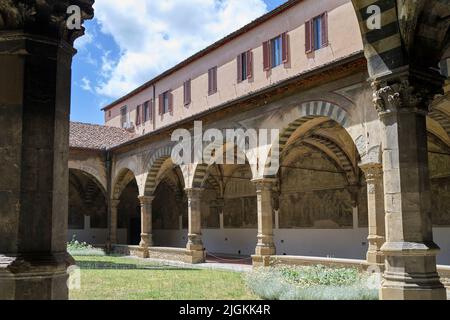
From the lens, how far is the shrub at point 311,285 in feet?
28.9

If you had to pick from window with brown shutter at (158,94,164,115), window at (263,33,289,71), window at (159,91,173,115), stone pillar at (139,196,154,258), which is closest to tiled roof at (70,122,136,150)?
window with brown shutter at (158,94,164,115)

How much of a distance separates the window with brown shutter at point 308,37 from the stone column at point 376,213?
6.86m

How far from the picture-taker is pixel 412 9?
6.03m

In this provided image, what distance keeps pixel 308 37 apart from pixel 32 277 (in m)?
14.8

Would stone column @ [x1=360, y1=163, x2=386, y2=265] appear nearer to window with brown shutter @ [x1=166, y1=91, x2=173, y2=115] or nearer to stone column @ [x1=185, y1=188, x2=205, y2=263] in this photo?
stone column @ [x1=185, y1=188, x2=205, y2=263]

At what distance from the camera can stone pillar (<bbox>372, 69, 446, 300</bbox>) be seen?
226 inches

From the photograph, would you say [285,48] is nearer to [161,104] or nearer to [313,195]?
[313,195]

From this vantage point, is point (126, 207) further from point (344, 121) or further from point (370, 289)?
point (370, 289)

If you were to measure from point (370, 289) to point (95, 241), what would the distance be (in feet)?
72.5

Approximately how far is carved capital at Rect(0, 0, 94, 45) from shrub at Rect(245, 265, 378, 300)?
617cm

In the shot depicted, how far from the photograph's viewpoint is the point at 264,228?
14836 millimetres

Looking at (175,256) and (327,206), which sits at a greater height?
(327,206)

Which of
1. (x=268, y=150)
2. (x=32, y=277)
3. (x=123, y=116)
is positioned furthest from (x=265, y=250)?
(x=123, y=116)
